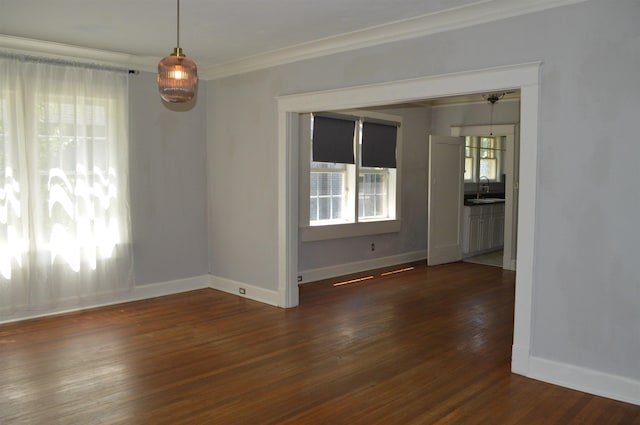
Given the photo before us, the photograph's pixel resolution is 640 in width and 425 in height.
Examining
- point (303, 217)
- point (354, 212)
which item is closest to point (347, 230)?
point (354, 212)

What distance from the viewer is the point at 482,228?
905 centimetres

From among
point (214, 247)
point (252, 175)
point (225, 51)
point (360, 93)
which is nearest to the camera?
point (360, 93)

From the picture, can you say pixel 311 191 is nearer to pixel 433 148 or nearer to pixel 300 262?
pixel 300 262

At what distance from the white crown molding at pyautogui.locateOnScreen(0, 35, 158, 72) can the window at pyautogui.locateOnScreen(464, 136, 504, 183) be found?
244 inches

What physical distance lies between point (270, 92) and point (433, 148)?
3.30 metres

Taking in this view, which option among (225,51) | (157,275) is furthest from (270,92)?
(157,275)

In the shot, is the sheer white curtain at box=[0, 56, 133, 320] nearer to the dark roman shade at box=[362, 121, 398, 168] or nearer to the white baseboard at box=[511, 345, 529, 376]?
the dark roman shade at box=[362, 121, 398, 168]

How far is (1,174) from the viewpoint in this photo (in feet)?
15.7

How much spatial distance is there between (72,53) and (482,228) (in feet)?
22.2

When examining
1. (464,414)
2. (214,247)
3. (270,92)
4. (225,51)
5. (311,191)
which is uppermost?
(225,51)

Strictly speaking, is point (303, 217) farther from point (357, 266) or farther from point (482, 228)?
point (482, 228)

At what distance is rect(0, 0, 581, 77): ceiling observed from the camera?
12.4 feet

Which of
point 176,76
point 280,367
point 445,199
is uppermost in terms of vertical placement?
point 176,76

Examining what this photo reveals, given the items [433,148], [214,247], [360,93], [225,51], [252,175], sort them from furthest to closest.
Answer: [433,148] < [214,247] < [252,175] < [225,51] < [360,93]
